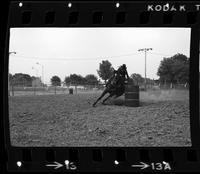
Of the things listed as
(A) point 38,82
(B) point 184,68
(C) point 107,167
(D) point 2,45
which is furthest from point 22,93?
(B) point 184,68

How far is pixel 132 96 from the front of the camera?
343cm

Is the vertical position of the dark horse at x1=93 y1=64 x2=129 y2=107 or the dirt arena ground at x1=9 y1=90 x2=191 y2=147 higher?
the dark horse at x1=93 y1=64 x2=129 y2=107

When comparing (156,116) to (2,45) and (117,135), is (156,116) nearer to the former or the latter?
(117,135)

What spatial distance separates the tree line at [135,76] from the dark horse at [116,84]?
0.22 ft

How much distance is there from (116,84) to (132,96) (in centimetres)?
26

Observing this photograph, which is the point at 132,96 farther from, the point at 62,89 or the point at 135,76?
the point at 62,89

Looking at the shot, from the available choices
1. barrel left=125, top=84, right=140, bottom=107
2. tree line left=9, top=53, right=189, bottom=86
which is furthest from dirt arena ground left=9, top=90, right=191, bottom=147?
tree line left=9, top=53, right=189, bottom=86

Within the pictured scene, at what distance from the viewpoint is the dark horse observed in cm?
339

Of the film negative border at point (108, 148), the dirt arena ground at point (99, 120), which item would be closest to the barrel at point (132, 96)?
the dirt arena ground at point (99, 120)

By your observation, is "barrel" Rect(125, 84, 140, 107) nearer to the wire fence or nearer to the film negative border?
the wire fence

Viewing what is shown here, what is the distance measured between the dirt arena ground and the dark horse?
0.09m

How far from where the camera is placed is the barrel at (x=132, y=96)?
3.41 m

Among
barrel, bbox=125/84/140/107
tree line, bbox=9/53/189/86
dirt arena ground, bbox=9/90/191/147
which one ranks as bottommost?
dirt arena ground, bbox=9/90/191/147

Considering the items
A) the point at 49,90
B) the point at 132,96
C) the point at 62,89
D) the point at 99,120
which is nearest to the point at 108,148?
the point at 99,120
